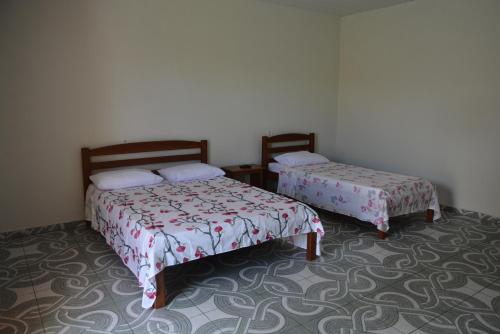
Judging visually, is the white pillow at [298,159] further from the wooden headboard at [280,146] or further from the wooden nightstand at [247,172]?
the wooden nightstand at [247,172]

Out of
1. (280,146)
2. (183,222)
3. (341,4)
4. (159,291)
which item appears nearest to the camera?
(159,291)

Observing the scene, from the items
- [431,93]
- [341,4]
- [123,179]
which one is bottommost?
[123,179]

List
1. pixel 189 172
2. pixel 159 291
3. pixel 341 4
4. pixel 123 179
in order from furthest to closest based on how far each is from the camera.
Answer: pixel 341 4
pixel 189 172
pixel 123 179
pixel 159 291

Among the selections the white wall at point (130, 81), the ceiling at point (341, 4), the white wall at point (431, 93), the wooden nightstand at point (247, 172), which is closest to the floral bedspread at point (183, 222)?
the white wall at point (130, 81)

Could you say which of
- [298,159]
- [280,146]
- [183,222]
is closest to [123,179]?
[183,222]

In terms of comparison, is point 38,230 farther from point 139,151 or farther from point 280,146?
point 280,146

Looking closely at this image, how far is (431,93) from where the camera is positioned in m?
4.43

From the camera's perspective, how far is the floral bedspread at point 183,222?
242 cm

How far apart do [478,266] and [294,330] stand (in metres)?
1.76

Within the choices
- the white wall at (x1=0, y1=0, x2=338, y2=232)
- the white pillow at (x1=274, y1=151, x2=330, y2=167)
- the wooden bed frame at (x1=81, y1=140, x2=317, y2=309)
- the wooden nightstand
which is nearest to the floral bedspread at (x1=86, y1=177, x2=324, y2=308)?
the wooden bed frame at (x1=81, y1=140, x2=317, y2=309)

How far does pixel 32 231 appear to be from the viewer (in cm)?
355

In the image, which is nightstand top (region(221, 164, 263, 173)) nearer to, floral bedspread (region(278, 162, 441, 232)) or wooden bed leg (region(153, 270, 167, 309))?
floral bedspread (region(278, 162, 441, 232))

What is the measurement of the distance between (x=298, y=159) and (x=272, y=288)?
2356 mm

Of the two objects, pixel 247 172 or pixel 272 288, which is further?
pixel 247 172
